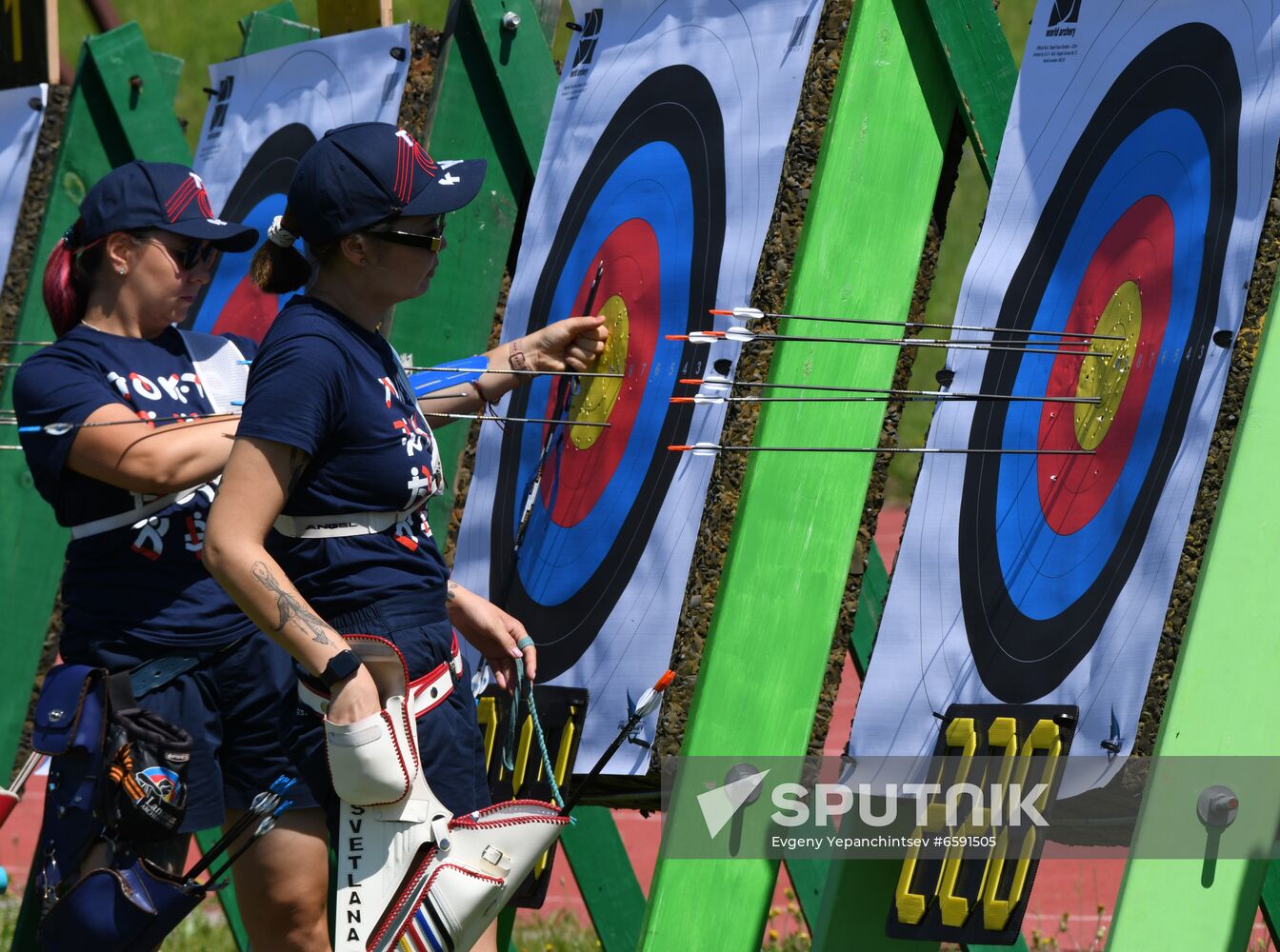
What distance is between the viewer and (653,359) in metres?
2.80

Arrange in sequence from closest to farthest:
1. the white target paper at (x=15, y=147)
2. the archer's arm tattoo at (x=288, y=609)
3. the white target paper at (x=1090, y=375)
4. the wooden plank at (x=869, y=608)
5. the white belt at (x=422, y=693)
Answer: the archer's arm tattoo at (x=288, y=609)
the white belt at (x=422, y=693)
the white target paper at (x=1090, y=375)
the wooden plank at (x=869, y=608)
the white target paper at (x=15, y=147)

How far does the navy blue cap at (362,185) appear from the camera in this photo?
6.89 ft

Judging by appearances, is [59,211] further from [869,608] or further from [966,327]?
[966,327]

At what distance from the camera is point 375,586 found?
2127mm

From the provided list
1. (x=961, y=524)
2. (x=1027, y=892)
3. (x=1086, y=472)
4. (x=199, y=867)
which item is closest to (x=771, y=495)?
(x=961, y=524)

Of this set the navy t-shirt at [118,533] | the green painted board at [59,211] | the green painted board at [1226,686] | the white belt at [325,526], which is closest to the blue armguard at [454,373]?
the navy t-shirt at [118,533]

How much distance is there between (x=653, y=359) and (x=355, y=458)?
0.79 meters

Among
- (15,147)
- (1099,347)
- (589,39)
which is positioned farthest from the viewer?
(15,147)

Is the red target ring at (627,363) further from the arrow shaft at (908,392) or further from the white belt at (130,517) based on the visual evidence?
the white belt at (130,517)

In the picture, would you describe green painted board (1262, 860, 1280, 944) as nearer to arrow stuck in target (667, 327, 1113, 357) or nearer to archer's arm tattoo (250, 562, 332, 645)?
arrow stuck in target (667, 327, 1113, 357)

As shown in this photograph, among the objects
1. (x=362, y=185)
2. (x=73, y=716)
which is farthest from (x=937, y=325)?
(x=73, y=716)

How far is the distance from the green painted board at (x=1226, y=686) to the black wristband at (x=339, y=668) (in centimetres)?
84

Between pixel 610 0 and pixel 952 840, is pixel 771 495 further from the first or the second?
pixel 610 0

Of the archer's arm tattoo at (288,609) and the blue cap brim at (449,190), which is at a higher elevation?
the blue cap brim at (449,190)
